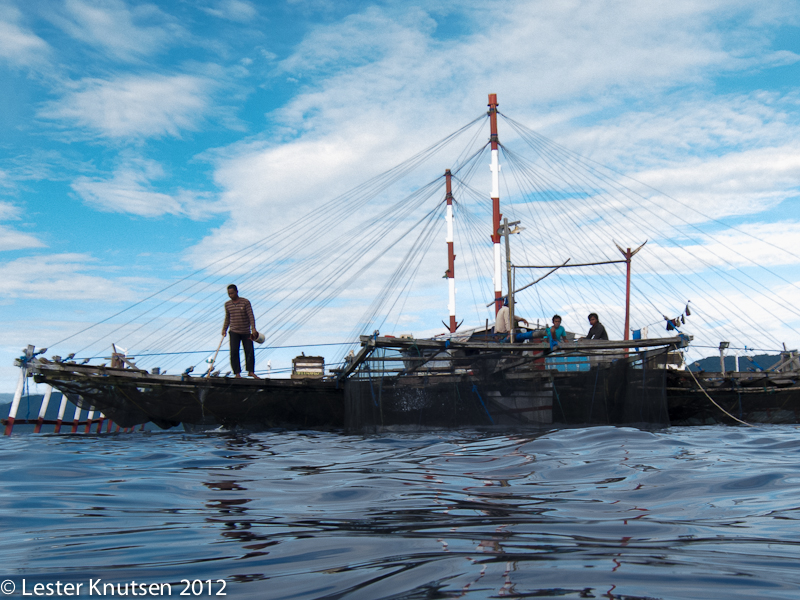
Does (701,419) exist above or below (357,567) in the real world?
below

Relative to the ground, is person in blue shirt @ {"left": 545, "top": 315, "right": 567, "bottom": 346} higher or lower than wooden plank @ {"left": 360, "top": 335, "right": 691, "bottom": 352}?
higher

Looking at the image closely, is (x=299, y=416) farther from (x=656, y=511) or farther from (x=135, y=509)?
(x=656, y=511)

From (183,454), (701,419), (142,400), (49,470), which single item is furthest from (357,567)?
(701,419)

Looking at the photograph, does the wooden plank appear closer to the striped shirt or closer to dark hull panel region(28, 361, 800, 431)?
dark hull panel region(28, 361, 800, 431)

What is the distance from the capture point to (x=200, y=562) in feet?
8.14

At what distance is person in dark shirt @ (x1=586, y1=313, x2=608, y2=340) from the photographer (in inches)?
584

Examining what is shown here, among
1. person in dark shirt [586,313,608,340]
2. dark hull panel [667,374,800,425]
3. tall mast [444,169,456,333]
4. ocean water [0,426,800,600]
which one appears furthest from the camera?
tall mast [444,169,456,333]

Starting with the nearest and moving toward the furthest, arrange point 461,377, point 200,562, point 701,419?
point 200,562 → point 461,377 → point 701,419

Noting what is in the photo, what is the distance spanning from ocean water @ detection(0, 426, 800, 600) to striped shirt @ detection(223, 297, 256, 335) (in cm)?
819

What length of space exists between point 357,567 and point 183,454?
20.1 ft

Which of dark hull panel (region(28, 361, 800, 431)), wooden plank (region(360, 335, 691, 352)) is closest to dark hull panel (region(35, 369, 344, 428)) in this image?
dark hull panel (region(28, 361, 800, 431))

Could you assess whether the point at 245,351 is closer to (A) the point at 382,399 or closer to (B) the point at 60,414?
(A) the point at 382,399

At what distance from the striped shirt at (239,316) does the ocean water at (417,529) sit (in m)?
8.19

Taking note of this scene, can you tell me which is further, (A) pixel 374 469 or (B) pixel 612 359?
(B) pixel 612 359
